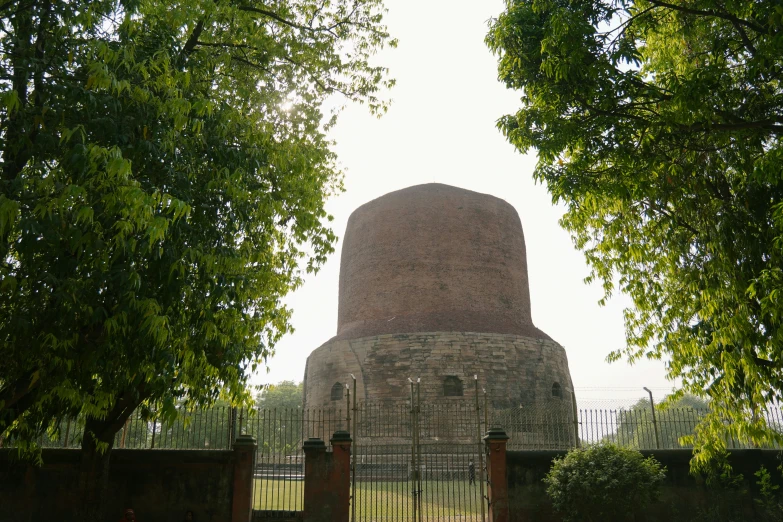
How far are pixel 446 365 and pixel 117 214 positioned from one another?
15.8 metres

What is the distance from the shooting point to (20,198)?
4.20 metres

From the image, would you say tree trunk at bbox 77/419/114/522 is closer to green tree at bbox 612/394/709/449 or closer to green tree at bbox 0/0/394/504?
green tree at bbox 0/0/394/504

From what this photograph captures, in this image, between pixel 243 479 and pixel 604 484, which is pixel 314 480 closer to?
pixel 243 479

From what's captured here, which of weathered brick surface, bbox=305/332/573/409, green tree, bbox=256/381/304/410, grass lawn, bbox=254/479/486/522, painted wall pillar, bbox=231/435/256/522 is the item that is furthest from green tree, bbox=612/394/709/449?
green tree, bbox=256/381/304/410

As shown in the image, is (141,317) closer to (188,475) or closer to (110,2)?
(110,2)

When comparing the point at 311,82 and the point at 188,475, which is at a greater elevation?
the point at 311,82

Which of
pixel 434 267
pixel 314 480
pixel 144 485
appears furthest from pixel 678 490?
pixel 434 267

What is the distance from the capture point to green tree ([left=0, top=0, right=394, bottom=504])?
419 cm

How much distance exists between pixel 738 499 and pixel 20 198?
942cm

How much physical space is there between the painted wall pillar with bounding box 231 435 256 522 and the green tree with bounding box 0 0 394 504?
2.38 meters

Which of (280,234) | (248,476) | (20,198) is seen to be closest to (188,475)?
(248,476)

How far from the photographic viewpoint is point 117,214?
4430mm

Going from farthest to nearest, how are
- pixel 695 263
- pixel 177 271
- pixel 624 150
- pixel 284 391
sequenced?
pixel 284 391, pixel 695 263, pixel 624 150, pixel 177 271

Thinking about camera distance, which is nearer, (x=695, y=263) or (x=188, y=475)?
(x=695, y=263)
